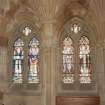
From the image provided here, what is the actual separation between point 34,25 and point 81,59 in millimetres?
3210

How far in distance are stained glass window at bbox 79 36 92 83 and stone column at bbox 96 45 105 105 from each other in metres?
0.59

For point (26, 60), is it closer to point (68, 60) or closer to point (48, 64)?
point (48, 64)

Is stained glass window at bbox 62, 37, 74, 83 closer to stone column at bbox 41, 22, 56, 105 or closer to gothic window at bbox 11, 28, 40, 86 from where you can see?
stone column at bbox 41, 22, 56, 105

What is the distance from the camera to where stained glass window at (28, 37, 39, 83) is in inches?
635

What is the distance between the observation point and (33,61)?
16422 millimetres

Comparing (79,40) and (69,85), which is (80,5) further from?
(69,85)

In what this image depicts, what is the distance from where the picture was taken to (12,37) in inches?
656

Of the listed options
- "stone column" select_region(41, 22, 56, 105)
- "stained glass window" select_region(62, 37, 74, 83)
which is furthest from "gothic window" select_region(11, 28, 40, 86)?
"stained glass window" select_region(62, 37, 74, 83)

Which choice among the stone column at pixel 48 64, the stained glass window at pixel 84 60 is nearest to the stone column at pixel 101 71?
the stained glass window at pixel 84 60

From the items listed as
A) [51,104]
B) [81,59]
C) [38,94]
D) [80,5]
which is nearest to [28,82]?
[38,94]

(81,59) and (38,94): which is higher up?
(81,59)

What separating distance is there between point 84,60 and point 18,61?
358 cm

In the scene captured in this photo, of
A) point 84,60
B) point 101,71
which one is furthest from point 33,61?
point 101,71

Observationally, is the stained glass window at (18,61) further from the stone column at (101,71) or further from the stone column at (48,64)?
the stone column at (101,71)
